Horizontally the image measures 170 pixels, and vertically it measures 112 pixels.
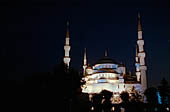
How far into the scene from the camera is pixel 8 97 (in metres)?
13.6

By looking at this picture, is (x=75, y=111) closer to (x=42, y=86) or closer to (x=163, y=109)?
(x=42, y=86)

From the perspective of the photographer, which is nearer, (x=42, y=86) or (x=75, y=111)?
(x=75, y=111)

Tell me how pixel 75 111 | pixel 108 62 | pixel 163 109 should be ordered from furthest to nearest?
pixel 108 62, pixel 75 111, pixel 163 109

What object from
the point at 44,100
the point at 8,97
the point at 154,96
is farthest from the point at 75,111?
the point at 154,96

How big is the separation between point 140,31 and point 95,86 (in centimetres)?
1118

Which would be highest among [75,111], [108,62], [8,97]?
[108,62]

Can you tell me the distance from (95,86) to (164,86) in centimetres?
1423

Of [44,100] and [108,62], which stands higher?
[108,62]

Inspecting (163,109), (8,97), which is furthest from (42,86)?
(163,109)

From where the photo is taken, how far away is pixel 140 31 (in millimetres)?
32375

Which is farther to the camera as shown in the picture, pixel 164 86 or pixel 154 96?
pixel 164 86

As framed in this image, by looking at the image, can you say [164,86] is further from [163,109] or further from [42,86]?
[42,86]

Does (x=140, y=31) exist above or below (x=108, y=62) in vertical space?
above

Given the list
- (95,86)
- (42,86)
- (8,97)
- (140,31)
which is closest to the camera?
(8,97)
